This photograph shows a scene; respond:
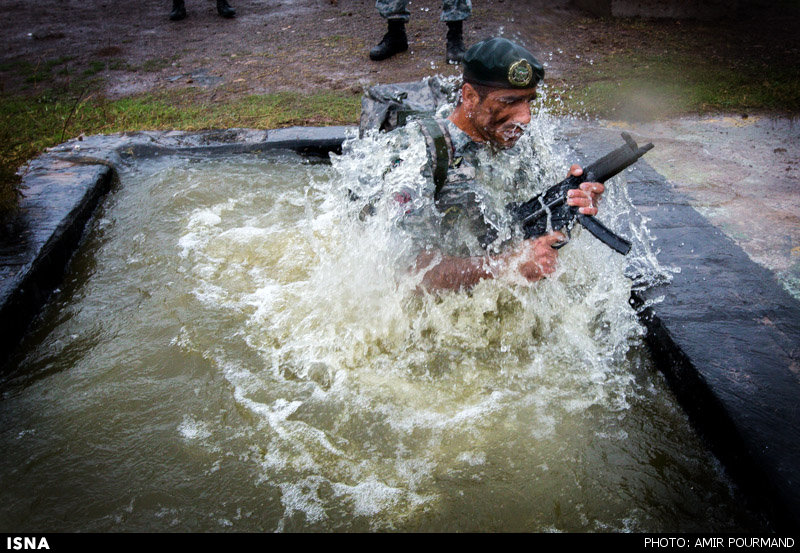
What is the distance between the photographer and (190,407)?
2271 mm

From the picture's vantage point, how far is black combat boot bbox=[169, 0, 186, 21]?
8.33 m

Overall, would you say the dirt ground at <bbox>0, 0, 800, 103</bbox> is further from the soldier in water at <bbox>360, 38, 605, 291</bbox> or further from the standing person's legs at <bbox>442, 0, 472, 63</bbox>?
the soldier in water at <bbox>360, 38, 605, 291</bbox>

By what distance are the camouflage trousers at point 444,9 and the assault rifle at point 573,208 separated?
4383 mm

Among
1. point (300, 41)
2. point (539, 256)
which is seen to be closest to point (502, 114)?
point (539, 256)

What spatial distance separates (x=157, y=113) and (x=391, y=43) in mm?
2945

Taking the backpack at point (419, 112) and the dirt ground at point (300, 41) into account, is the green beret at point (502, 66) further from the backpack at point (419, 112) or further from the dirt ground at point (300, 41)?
the dirt ground at point (300, 41)

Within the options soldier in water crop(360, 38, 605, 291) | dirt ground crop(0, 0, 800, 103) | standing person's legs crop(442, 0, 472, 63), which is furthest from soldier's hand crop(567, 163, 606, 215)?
standing person's legs crop(442, 0, 472, 63)

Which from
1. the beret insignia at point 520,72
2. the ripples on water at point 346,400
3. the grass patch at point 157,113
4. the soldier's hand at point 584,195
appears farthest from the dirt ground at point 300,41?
the soldier's hand at point 584,195

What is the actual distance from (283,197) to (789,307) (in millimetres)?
3202

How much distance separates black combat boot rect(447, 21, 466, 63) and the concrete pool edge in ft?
9.46

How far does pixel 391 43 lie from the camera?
638cm
